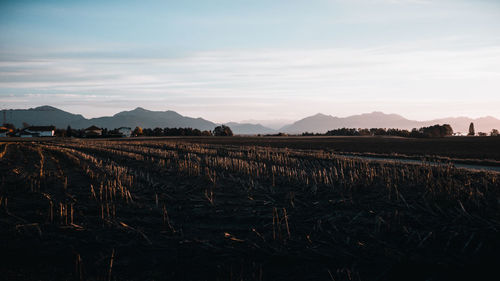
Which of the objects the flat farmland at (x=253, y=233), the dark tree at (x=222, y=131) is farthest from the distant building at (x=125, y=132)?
the flat farmland at (x=253, y=233)

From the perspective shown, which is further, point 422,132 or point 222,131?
point 222,131

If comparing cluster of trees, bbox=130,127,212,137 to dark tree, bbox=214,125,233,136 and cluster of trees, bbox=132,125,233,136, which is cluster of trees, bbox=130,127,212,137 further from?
dark tree, bbox=214,125,233,136

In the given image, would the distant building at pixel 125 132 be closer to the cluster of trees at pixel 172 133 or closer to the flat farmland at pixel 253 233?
the cluster of trees at pixel 172 133

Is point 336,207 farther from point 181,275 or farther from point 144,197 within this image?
point 144,197

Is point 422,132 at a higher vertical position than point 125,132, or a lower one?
higher

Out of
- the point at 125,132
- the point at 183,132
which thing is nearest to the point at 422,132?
the point at 183,132

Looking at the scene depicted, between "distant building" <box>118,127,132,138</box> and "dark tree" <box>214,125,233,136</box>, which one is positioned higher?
"dark tree" <box>214,125,233,136</box>

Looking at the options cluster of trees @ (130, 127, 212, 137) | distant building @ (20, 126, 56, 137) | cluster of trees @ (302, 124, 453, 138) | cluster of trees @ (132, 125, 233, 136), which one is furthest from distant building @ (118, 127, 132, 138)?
cluster of trees @ (302, 124, 453, 138)

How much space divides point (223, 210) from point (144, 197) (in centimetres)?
338

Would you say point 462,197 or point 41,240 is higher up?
point 462,197

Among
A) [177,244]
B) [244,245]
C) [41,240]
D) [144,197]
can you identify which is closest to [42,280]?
[41,240]

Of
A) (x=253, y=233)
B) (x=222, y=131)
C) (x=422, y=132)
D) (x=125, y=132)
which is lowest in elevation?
(x=253, y=233)

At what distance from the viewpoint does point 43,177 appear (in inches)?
592

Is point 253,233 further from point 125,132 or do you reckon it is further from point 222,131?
point 125,132
